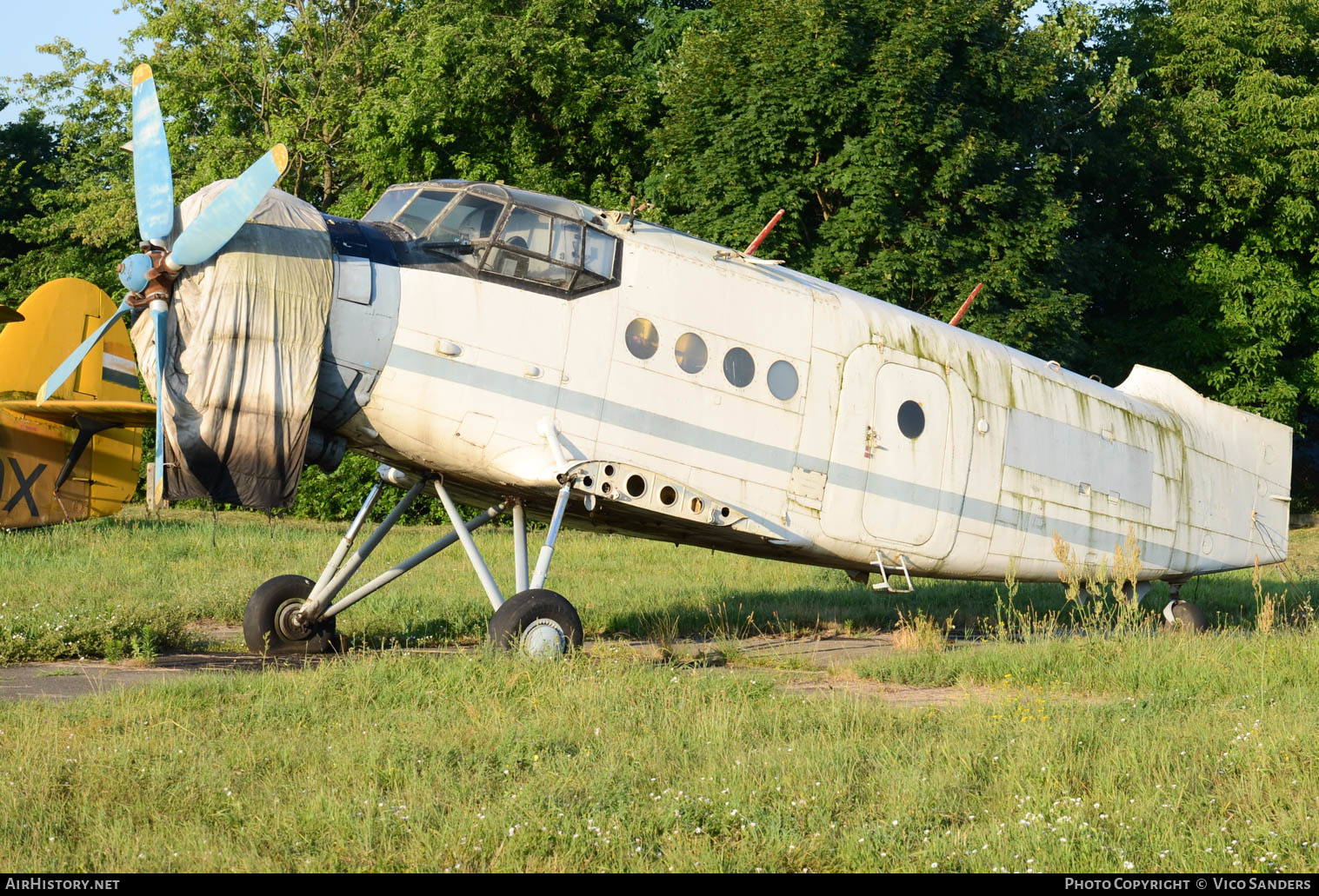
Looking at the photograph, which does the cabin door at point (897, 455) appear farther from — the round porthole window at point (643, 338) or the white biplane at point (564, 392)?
the round porthole window at point (643, 338)

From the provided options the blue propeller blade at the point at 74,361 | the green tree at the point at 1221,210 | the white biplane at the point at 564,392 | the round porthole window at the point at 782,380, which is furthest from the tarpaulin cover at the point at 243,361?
the green tree at the point at 1221,210

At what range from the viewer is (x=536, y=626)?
951cm

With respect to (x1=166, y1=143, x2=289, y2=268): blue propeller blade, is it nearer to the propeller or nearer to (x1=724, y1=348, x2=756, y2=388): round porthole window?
the propeller

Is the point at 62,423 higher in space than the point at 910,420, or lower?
lower

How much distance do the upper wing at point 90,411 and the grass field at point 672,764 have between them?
3.41m

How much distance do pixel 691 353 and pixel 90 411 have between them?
26.4ft

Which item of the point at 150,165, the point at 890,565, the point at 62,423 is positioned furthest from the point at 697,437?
the point at 62,423

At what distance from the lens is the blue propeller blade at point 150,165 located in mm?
9094

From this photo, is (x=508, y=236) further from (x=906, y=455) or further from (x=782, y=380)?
(x=906, y=455)

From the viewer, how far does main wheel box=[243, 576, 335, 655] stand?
11.2 meters

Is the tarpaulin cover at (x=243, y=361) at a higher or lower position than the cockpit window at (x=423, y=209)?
lower

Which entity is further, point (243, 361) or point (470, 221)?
point (470, 221)

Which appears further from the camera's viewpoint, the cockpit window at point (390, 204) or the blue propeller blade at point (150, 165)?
the cockpit window at point (390, 204)
